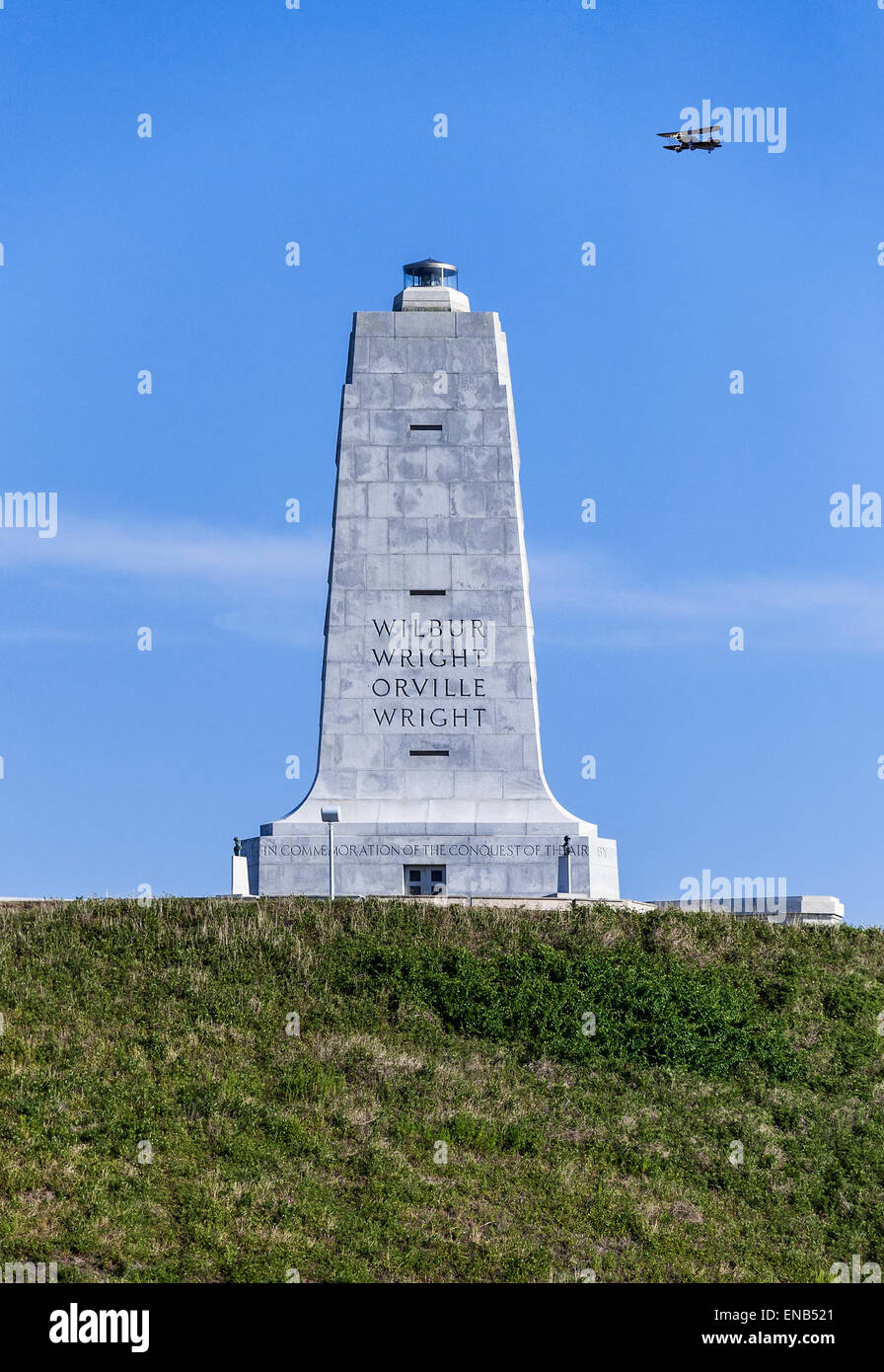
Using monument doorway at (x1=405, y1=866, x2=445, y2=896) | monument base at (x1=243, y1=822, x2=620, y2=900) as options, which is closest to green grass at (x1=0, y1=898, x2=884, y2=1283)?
monument base at (x1=243, y1=822, x2=620, y2=900)

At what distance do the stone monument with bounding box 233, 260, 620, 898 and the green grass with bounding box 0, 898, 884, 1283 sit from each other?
13.7 ft

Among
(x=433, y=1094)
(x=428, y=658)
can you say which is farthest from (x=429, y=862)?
(x=433, y=1094)

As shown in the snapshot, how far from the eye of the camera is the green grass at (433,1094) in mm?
21219

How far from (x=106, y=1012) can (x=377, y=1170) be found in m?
5.92

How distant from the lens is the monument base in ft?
116

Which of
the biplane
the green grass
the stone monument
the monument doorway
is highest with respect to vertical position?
the biplane

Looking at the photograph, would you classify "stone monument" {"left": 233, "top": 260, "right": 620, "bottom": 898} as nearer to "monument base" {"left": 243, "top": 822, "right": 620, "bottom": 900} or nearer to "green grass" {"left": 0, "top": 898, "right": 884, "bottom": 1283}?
"monument base" {"left": 243, "top": 822, "right": 620, "bottom": 900}

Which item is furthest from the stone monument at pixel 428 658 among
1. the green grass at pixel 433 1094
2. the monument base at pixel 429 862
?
the green grass at pixel 433 1094

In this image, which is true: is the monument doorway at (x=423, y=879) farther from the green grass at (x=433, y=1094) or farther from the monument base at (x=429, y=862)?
the green grass at (x=433, y=1094)

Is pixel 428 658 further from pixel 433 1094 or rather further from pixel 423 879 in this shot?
pixel 433 1094

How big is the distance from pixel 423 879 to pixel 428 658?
4.77 meters

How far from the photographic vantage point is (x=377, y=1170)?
22891 millimetres

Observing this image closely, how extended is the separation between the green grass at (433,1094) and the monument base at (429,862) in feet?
11.6
